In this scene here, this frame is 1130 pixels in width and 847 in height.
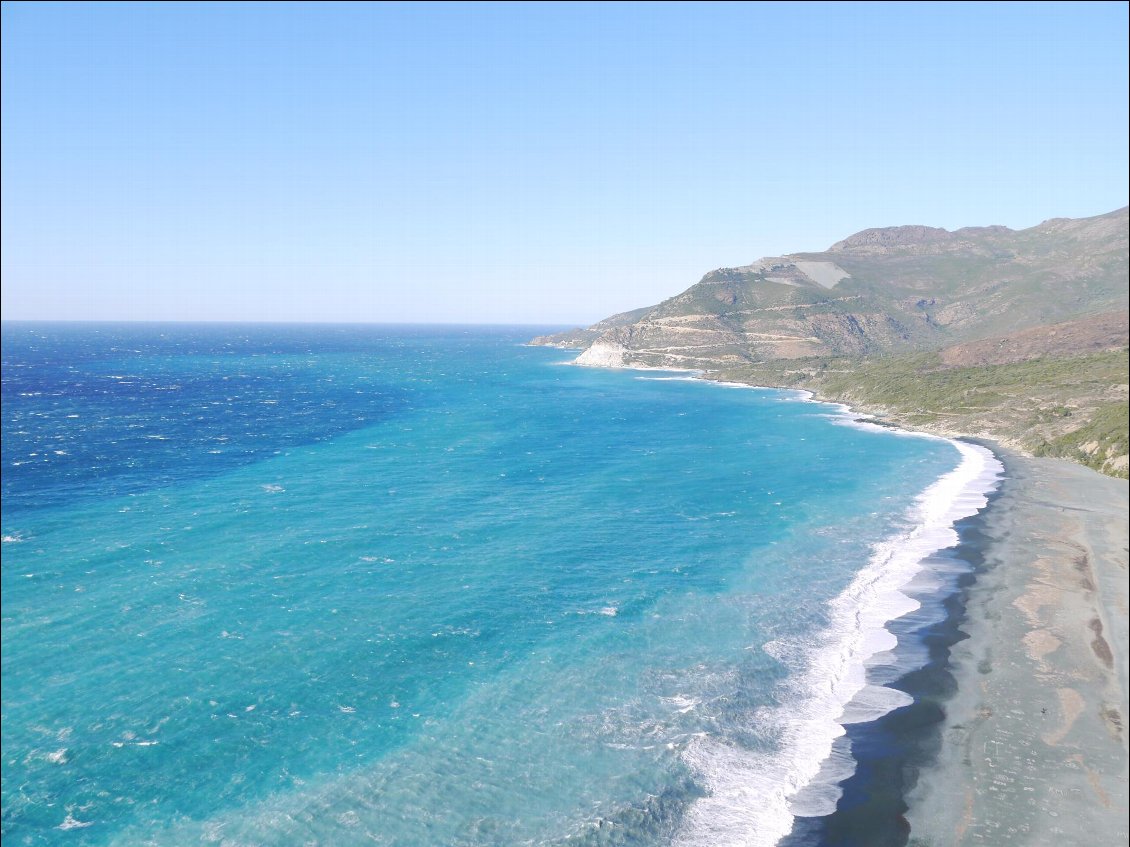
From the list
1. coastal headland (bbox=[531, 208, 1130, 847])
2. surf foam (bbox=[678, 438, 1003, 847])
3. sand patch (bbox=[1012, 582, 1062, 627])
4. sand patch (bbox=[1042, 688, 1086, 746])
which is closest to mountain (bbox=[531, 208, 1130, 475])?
coastal headland (bbox=[531, 208, 1130, 847])

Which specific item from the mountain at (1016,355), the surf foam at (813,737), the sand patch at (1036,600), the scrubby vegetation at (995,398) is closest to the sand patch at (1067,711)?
the surf foam at (813,737)

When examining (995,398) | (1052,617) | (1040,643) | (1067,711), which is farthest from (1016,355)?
(995,398)

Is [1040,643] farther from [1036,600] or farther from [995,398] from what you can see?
[995,398]

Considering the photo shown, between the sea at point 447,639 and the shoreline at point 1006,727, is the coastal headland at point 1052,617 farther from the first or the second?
the sea at point 447,639

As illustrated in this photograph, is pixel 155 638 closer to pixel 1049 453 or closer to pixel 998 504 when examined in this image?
pixel 998 504

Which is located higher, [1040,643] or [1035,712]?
[1040,643]

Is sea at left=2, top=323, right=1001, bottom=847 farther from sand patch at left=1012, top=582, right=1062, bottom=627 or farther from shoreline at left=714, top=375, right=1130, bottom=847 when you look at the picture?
sand patch at left=1012, top=582, right=1062, bottom=627

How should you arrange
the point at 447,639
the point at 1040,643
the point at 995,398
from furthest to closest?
the point at 995,398 → the point at 447,639 → the point at 1040,643
